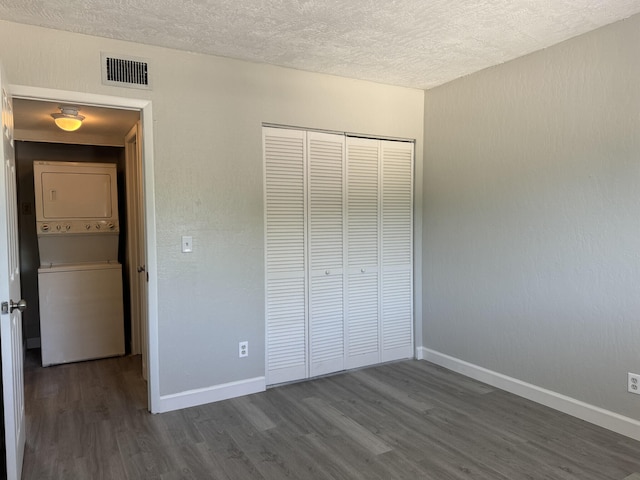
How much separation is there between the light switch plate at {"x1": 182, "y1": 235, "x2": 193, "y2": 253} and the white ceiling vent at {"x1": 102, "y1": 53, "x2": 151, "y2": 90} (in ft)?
3.31

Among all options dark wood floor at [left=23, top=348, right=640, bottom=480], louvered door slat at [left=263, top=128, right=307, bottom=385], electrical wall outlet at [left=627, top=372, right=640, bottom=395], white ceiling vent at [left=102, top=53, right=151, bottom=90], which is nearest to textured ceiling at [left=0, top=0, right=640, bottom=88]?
white ceiling vent at [left=102, top=53, right=151, bottom=90]

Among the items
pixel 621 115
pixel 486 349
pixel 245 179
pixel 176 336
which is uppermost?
pixel 621 115

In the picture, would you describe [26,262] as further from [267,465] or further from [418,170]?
[418,170]

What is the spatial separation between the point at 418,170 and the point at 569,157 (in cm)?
139

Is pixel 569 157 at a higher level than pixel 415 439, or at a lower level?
higher

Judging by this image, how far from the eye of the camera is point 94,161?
4.86 metres

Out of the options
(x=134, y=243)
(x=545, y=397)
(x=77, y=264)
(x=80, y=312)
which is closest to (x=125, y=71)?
(x=134, y=243)

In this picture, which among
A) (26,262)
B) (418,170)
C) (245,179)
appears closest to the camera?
(245,179)

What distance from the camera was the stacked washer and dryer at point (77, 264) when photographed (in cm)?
401

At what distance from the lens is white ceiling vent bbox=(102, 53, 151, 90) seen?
2.79m

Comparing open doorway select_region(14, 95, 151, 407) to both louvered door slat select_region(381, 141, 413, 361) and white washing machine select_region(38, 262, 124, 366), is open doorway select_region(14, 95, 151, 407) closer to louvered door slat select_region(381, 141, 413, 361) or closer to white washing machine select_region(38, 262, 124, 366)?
white washing machine select_region(38, 262, 124, 366)

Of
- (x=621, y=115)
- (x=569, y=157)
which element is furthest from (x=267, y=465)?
(x=621, y=115)

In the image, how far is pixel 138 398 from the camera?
329cm

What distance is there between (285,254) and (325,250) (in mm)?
357
